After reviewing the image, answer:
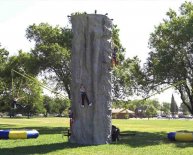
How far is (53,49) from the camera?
139ft

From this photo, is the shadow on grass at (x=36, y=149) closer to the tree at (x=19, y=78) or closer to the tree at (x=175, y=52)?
the tree at (x=175, y=52)

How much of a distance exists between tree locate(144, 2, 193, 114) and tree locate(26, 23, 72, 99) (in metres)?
11.6

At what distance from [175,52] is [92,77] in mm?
11277

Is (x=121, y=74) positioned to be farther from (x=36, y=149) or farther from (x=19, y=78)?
(x=36, y=149)

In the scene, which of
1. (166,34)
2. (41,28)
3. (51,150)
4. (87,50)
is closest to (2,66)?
(41,28)

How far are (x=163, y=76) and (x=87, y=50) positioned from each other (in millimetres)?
10937

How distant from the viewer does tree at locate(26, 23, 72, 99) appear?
4262 centimetres

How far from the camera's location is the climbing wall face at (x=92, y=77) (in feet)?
76.1

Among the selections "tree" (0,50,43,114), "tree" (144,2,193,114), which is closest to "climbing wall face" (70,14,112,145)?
"tree" (144,2,193,114)

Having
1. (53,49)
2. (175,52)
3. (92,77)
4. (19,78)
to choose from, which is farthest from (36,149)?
(19,78)

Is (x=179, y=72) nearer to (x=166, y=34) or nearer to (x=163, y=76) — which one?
(x=163, y=76)

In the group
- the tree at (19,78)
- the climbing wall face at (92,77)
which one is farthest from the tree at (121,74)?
the climbing wall face at (92,77)

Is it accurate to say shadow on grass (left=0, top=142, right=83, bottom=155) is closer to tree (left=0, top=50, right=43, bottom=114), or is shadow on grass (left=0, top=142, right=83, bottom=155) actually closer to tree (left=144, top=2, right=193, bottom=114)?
tree (left=144, top=2, right=193, bottom=114)

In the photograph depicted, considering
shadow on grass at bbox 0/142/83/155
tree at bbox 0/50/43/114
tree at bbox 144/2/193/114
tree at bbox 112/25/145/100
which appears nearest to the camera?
shadow on grass at bbox 0/142/83/155
